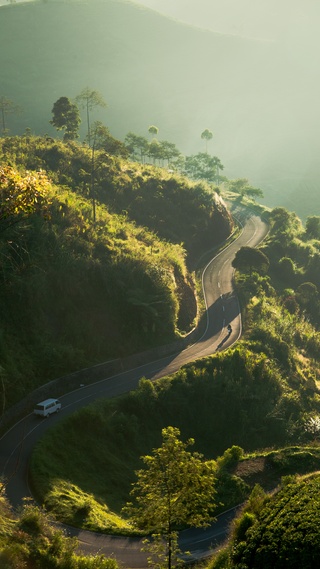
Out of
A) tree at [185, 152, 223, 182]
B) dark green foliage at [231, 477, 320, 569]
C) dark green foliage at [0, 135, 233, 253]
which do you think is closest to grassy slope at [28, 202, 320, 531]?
dark green foliage at [231, 477, 320, 569]

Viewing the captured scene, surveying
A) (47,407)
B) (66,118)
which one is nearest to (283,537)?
(47,407)

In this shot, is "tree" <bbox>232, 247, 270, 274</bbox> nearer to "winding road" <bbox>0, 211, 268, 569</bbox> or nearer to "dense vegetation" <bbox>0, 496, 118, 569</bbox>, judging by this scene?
"winding road" <bbox>0, 211, 268, 569</bbox>

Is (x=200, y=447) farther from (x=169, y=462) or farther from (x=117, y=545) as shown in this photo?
(x=169, y=462)

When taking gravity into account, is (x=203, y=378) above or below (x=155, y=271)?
below

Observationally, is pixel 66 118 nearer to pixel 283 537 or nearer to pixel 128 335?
pixel 128 335

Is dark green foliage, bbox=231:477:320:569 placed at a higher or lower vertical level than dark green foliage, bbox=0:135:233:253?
lower

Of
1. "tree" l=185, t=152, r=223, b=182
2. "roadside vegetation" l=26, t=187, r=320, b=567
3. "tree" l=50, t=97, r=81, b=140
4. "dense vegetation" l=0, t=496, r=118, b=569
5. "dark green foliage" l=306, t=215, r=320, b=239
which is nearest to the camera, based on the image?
"dense vegetation" l=0, t=496, r=118, b=569

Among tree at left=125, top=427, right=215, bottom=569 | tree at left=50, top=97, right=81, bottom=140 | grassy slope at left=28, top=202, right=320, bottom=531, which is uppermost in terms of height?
tree at left=50, top=97, right=81, bottom=140

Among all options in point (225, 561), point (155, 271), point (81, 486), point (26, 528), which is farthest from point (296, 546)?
point (155, 271)
